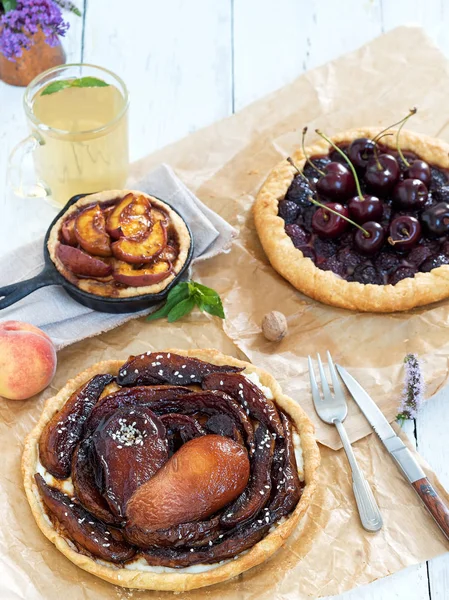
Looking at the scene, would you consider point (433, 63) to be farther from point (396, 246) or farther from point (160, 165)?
point (160, 165)

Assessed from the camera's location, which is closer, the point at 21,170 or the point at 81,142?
the point at 81,142

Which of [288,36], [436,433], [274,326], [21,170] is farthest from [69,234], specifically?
[288,36]

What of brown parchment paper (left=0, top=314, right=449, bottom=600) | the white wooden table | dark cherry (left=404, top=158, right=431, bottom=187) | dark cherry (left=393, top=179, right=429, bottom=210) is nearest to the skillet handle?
brown parchment paper (left=0, top=314, right=449, bottom=600)

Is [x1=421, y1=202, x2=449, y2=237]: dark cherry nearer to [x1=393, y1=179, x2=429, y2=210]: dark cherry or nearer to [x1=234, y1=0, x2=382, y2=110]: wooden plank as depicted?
[x1=393, y1=179, x2=429, y2=210]: dark cherry

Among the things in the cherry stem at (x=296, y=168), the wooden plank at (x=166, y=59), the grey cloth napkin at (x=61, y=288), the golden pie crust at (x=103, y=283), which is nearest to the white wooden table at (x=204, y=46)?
the wooden plank at (x=166, y=59)

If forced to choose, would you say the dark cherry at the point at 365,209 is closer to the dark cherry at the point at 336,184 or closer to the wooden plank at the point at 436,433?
the dark cherry at the point at 336,184

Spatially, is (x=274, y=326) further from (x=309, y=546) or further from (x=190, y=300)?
(x=309, y=546)

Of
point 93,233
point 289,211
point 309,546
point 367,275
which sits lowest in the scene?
point 309,546

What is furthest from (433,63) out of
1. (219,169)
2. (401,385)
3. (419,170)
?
(401,385)
